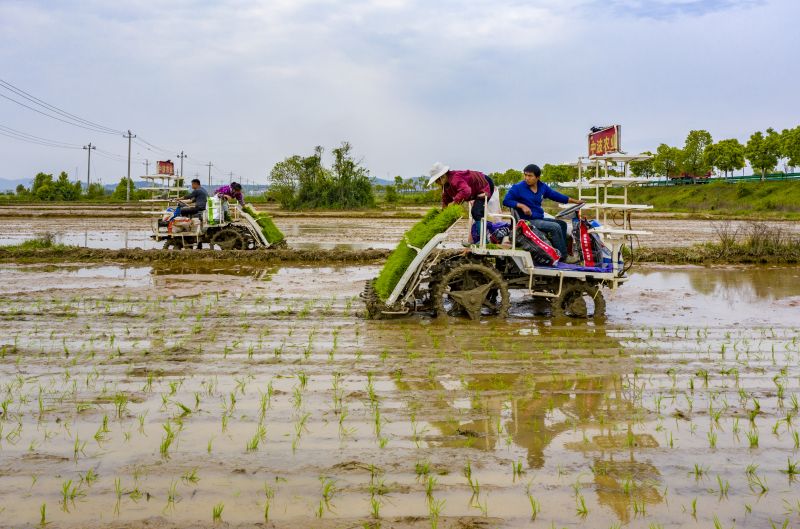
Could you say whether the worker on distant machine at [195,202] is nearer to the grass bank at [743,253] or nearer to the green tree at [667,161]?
the grass bank at [743,253]

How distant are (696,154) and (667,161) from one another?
3.44 metres

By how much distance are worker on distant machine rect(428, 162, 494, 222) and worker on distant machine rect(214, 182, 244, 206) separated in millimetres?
8551

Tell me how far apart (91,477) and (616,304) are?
808cm

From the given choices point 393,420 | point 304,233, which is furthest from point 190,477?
point 304,233

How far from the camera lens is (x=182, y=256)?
1575cm

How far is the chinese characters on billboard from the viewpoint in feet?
60.9

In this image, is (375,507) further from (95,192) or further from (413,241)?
(95,192)

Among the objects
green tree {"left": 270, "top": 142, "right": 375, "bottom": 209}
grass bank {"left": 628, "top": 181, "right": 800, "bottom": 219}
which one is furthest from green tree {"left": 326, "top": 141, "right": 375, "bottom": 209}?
grass bank {"left": 628, "top": 181, "right": 800, "bottom": 219}

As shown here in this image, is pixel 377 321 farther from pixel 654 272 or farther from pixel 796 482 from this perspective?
pixel 654 272

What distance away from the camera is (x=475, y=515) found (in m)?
3.71

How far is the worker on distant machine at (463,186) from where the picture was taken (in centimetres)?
871

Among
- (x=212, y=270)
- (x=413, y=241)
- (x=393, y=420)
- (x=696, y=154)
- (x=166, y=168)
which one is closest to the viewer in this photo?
(x=393, y=420)

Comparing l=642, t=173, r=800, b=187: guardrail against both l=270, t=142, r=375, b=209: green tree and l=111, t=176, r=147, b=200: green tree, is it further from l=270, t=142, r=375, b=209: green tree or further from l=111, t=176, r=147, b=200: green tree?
l=111, t=176, r=147, b=200: green tree

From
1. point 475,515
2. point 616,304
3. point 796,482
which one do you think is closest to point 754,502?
point 796,482
